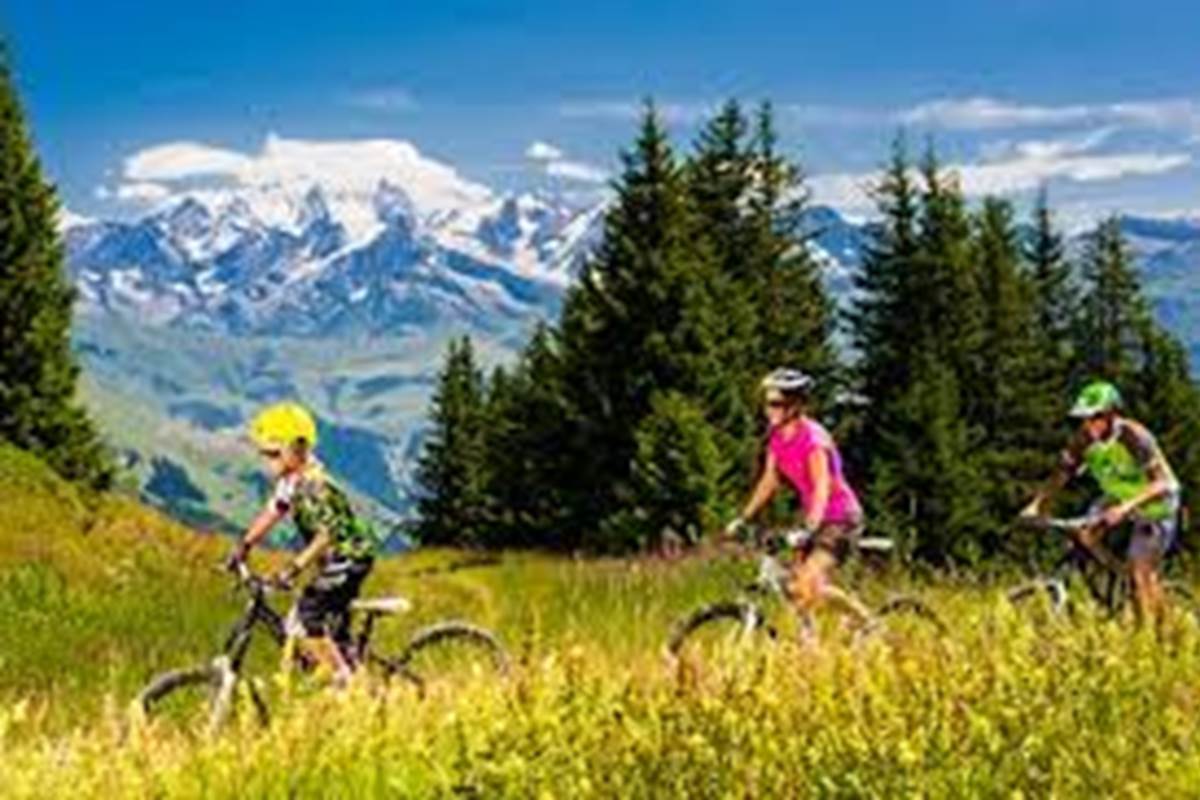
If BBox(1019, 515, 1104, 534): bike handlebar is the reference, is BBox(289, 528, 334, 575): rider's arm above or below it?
above

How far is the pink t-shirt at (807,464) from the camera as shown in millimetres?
13828

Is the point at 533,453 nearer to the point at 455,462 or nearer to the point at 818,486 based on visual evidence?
the point at 455,462

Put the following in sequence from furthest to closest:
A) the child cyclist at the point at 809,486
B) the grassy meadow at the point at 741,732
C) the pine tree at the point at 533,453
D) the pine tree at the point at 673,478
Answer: the pine tree at the point at 533,453 < the pine tree at the point at 673,478 < the child cyclist at the point at 809,486 < the grassy meadow at the point at 741,732

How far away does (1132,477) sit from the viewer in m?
Answer: 15.1

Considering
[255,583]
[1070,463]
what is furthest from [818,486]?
[255,583]

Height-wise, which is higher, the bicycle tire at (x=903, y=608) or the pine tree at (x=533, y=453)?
the bicycle tire at (x=903, y=608)

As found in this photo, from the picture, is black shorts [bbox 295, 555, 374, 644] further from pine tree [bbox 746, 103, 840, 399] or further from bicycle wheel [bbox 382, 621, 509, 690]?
pine tree [bbox 746, 103, 840, 399]

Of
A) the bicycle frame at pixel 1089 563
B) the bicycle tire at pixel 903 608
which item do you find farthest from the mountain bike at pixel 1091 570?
the bicycle tire at pixel 903 608

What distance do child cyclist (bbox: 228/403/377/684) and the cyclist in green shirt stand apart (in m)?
5.50

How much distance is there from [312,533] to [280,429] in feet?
2.37

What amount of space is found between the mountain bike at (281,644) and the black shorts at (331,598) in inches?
3.6

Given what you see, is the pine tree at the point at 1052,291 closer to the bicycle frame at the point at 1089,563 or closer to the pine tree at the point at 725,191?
the pine tree at the point at 725,191

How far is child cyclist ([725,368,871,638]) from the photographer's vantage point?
540 inches

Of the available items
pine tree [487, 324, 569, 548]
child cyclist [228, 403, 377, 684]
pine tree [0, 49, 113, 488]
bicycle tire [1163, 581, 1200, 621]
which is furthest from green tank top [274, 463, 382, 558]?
pine tree [0, 49, 113, 488]
